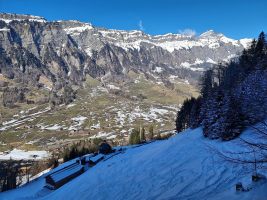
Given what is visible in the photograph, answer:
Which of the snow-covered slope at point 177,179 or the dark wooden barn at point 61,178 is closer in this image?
the snow-covered slope at point 177,179

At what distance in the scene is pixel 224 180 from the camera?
3362cm

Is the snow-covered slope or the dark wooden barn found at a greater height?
the snow-covered slope

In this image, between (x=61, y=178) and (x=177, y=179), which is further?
(x=61, y=178)

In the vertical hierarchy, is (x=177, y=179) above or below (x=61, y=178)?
above

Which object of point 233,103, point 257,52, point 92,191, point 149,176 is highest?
point 257,52

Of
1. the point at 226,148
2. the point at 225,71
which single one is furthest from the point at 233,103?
the point at 225,71

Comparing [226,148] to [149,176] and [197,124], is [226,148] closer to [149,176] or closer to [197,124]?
[149,176]

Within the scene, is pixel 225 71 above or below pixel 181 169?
above

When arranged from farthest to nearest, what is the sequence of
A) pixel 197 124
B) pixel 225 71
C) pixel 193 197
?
pixel 225 71 < pixel 197 124 < pixel 193 197

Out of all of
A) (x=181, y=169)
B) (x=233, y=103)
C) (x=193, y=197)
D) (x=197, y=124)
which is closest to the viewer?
(x=193, y=197)

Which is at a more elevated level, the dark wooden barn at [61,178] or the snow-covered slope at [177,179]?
the snow-covered slope at [177,179]

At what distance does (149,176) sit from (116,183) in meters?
5.30

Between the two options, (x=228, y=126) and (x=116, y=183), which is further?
(x=228, y=126)

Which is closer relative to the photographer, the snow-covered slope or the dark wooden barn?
the snow-covered slope
